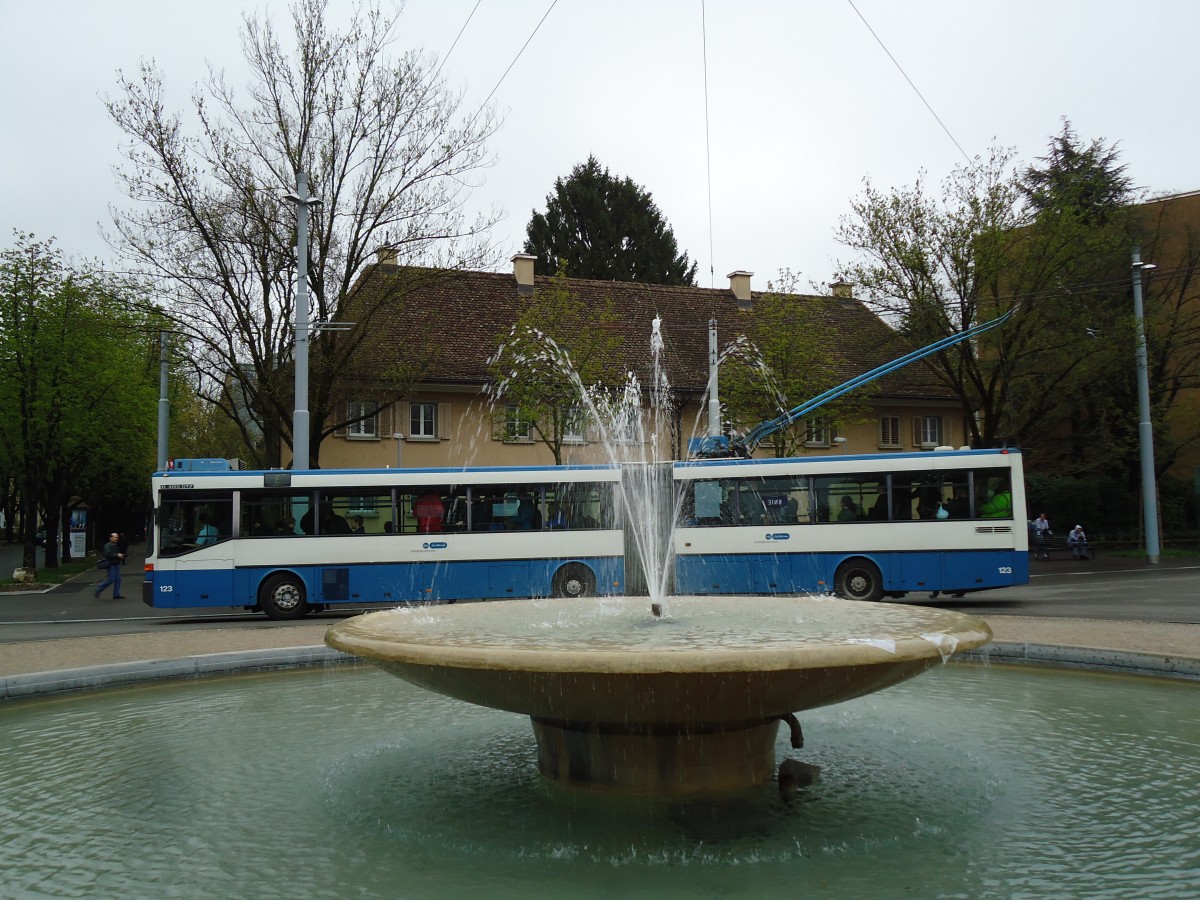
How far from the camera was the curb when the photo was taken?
9711 millimetres

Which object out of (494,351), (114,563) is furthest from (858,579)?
(494,351)

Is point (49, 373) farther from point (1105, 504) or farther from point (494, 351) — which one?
point (1105, 504)

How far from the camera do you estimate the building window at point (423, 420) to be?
38.2 meters

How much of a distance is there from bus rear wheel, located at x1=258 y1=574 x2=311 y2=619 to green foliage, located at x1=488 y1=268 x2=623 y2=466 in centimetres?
1114

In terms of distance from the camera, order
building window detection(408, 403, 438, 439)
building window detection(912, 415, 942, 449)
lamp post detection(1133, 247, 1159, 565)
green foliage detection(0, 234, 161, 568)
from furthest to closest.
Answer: building window detection(912, 415, 942, 449) < building window detection(408, 403, 438, 439) < green foliage detection(0, 234, 161, 568) < lamp post detection(1133, 247, 1159, 565)

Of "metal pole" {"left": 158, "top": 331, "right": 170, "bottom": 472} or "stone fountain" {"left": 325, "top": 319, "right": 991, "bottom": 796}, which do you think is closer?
"stone fountain" {"left": 325, "top": 319, "right": 991, "bottom": 796}

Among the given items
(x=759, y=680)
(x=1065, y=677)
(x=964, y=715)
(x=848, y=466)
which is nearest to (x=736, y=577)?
→ (x=848, y=466)

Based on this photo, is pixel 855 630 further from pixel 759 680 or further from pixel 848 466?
pixel 848 466

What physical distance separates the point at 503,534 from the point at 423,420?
1853cm

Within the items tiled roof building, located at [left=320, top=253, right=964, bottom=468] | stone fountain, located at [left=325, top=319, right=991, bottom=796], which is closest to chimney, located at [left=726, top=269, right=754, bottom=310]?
tiled roof building, located at [left=320, top=253, right=964, bottom=468]

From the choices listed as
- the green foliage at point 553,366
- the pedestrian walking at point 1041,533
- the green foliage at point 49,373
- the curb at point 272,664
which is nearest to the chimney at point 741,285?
the green foliage at point 553,366

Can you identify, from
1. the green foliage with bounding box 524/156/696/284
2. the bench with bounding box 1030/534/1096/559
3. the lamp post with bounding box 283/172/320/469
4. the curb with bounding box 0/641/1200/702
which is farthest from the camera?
the green foliage with bounding box 524/156/696/284

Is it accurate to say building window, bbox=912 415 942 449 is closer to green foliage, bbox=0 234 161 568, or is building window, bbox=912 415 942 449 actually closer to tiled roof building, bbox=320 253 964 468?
tiled roof building, bbox=320 253 964 468

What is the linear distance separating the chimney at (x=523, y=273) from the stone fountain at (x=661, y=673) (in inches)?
1473
